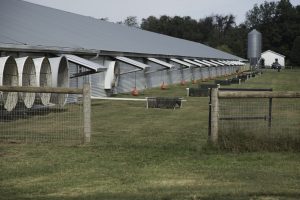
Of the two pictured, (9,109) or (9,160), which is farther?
(9,109)

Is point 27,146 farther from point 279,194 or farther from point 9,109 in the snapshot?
point 279,194

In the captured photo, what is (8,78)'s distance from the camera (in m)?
18.6

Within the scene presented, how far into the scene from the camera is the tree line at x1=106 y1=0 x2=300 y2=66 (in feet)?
477

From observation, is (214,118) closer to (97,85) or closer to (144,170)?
(144,170)

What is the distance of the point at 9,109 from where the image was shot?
15742mm

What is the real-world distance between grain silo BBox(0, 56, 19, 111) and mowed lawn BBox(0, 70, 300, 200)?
12.4 feet

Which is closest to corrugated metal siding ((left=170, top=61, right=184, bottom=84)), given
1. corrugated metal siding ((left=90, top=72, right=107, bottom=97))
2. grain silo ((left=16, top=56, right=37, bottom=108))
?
corrugated metal siding ((left=90, top=72, right=107, bottom=97))

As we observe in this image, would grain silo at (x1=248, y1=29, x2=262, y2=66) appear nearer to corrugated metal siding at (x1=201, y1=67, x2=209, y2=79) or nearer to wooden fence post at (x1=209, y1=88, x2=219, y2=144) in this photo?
corrugated metal siding at (x1=201, y1=67, x2=209, y2=79)

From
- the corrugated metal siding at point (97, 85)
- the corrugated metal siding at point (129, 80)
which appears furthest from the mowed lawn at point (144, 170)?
the corrugated metal siding at point (129, 80)

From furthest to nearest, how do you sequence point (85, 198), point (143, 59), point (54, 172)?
point (143, 59)
point (54, 172)
point (85, 198)

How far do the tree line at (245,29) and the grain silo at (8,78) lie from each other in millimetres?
116852

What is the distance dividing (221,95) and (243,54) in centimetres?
13267

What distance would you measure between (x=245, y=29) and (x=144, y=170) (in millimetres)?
157860

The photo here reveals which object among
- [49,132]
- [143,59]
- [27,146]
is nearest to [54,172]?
[27,146]
